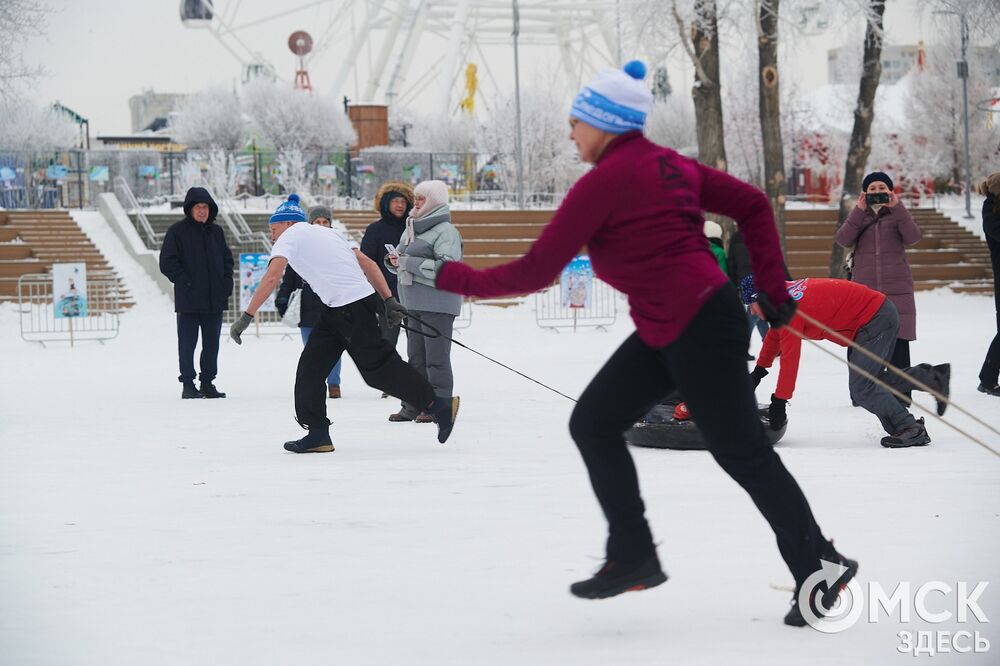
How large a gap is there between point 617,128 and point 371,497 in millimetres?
2776

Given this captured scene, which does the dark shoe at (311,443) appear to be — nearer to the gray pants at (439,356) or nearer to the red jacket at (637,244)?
the gray pants at (439,356)

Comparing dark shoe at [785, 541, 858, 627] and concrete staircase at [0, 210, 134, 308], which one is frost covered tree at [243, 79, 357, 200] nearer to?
concrete staircase at [0, 210, 134, 308]

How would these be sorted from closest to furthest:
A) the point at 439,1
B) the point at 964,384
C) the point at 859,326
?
1. the point at 859,326
2. the point at 964,384
3. the point at 439,1

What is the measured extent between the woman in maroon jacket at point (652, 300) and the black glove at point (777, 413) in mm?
3537

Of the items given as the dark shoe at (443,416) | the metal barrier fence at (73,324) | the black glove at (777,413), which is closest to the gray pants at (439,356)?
the dark shoe at (443,416)

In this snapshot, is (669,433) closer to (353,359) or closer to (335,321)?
(353,359)

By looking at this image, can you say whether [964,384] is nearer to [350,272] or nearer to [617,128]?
[350,272]

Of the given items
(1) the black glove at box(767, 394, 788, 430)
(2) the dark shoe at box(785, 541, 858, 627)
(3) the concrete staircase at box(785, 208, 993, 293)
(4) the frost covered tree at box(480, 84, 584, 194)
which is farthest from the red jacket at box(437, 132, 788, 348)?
(4) the frost covered tree at box(480, 84, 584, 194)

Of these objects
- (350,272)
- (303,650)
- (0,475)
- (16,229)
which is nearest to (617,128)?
(303,650)

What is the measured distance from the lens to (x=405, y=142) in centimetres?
5962

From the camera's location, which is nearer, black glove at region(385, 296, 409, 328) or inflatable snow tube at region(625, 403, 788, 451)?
black glove at region(385, 296, 409, 328)

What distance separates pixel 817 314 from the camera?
7094 millimetres

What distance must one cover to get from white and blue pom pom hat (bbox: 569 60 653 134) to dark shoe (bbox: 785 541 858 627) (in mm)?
1378

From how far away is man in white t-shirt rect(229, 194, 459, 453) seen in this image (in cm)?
716
